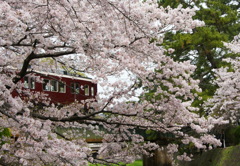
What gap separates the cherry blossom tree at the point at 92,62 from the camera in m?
4.32

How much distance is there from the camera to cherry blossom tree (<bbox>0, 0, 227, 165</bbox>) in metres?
4.32

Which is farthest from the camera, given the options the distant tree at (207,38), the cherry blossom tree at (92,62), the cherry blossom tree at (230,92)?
the distant tree at (207,38)

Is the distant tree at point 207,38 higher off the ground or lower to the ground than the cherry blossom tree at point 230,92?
higher

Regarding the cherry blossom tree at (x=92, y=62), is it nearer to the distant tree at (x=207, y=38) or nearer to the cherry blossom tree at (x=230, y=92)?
the cherry blossom tree at (x=230, y=92)

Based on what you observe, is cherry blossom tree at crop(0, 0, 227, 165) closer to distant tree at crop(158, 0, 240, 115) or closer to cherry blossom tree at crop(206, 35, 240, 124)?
cherry blossom tree at crop(206, 35, 240, 124)

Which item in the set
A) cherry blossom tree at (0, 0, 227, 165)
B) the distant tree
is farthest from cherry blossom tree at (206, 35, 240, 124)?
cherry blossom tree at (0, 0, 227, 165)

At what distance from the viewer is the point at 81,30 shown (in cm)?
464

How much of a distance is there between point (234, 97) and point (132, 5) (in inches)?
261

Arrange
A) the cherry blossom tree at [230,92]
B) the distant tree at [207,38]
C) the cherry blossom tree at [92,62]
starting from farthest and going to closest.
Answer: the distant tree at [207,38]
the cherry blossom tree at [230,92]
the cherry blossom tree at [92,62]

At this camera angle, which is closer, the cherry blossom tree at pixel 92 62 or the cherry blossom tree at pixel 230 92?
the cherry blossom tree at pixel 92 62

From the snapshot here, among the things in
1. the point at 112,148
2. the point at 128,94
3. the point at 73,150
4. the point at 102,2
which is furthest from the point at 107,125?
the point at 102,2

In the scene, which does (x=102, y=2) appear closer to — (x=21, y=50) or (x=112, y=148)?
(x=21, y=50)

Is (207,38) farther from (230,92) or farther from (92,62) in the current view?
(92,62)

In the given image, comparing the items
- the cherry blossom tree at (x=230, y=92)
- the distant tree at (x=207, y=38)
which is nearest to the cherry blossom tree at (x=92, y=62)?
the cherry blossom tree at (x=230, y=92)
